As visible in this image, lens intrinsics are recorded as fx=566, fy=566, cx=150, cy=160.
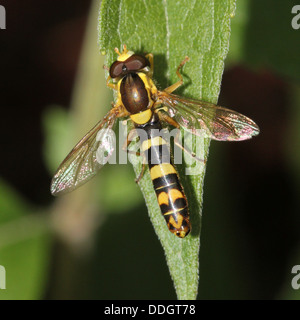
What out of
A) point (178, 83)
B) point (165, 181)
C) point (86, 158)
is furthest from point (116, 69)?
point (165, 181)

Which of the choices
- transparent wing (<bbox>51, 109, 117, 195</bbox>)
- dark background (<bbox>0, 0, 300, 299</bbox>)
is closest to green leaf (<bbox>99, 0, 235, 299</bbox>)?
transparent wing (<bbox>51, 109, 117, 195</bbox>)

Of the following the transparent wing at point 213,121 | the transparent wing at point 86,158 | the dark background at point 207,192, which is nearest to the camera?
the transparent wing at point 213,121

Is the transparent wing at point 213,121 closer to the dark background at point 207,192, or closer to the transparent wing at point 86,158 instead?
the transparent wing at point 86,158

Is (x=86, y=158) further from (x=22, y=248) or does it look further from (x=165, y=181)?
(x=22, y=248)

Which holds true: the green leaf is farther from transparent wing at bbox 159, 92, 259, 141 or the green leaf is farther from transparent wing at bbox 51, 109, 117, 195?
transparent wing at bbox 51, 109, 117, 195

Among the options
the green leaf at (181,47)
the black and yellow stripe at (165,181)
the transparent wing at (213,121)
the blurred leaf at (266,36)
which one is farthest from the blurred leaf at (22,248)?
the blurred leaf at (266,36)

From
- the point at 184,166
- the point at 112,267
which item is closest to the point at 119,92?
the point at 184,166
